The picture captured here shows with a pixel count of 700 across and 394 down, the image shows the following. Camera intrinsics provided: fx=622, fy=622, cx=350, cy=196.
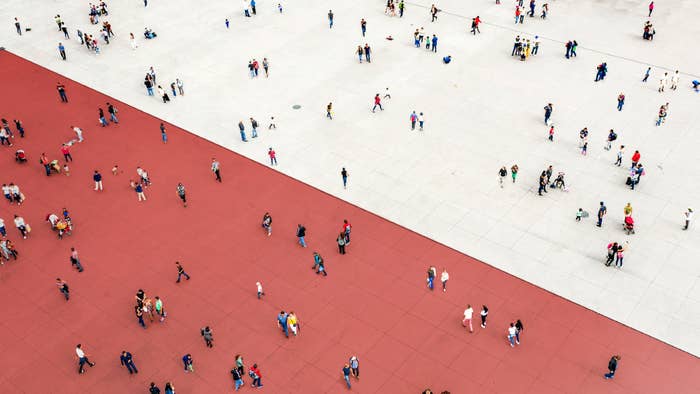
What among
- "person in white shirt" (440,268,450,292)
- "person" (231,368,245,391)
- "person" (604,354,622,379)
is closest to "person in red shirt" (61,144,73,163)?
"person" (231,368,245,391)

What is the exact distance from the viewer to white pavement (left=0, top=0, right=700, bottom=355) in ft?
100

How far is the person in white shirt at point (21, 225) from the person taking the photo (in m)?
32.0

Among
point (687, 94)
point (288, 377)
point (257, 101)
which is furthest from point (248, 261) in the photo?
point (687, 94)

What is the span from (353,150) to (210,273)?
12323 millimetres

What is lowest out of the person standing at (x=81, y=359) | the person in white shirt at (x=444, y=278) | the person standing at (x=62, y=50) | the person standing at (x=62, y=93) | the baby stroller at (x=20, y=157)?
the person standing at (x=81, y=359)

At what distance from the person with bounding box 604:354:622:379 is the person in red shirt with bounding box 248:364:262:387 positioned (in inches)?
545

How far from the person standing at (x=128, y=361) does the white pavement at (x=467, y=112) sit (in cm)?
1413

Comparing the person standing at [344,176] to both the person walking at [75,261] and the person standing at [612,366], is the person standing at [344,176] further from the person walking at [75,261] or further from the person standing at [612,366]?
the person standing at [612,366]

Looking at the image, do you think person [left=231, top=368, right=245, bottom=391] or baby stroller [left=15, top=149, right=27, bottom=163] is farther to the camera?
baby stroller [left=15, top=149, right=27, bottom=163]

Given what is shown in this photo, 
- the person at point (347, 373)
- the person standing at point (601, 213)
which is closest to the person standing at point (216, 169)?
the person at point (347, 373)

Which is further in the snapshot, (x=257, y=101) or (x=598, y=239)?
(x=257, y=101)

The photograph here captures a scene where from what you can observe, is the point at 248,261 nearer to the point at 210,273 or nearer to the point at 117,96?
the point at 210,273

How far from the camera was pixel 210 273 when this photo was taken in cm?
3022

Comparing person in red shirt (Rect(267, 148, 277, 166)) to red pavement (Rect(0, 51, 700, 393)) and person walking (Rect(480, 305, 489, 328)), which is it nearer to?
red pavement (Rect(0, 51, 700, 393))
